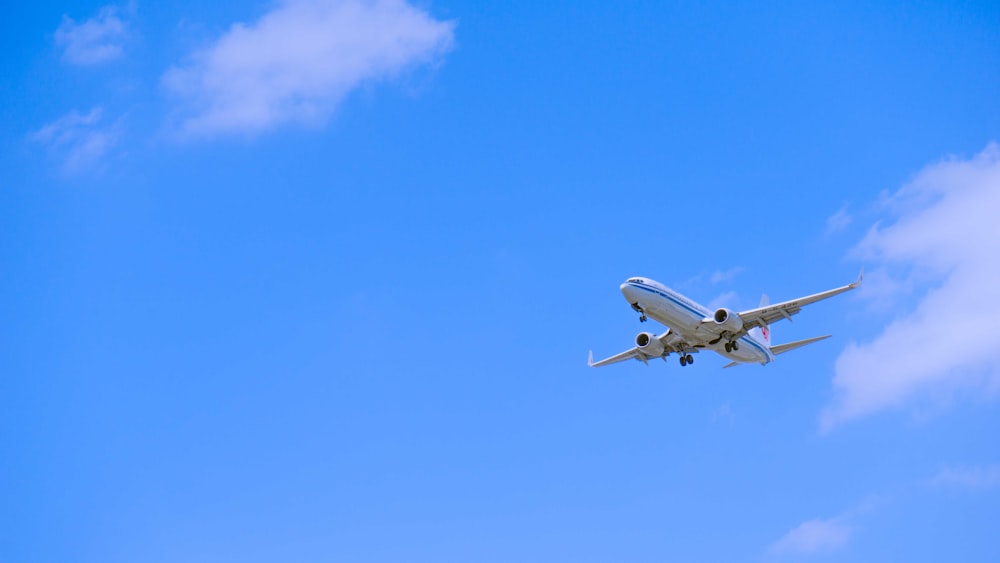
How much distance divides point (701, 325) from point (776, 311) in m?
4.73

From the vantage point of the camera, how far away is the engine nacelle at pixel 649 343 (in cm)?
7788

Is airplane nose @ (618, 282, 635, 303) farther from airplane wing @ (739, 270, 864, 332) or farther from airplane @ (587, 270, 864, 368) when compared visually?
airplane wing @ (739, 270, 864, 332)

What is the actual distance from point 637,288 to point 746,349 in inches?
526

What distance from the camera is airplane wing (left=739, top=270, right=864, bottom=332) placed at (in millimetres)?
70562

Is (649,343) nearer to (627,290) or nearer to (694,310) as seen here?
(694,310)

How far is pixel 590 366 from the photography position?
85562 millimetres

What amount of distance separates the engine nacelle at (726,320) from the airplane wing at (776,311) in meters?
0.78

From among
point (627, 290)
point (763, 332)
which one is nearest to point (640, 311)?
point (627, 290)

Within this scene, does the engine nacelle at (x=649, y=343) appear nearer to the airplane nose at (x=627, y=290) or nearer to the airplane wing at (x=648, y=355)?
the airplane wing at (x=648, y=355)

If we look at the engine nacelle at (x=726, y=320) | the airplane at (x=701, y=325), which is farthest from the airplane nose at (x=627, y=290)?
the engine nacelle at (x=726, y=320)

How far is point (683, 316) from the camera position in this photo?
7125cm

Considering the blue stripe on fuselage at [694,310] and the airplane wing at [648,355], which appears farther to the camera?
the airplane wing at [648,355]

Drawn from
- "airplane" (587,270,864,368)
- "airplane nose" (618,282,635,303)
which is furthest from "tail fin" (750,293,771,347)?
"airplane nose" (618,282,635,303)

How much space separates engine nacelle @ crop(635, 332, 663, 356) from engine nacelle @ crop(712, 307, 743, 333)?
5941 mm
